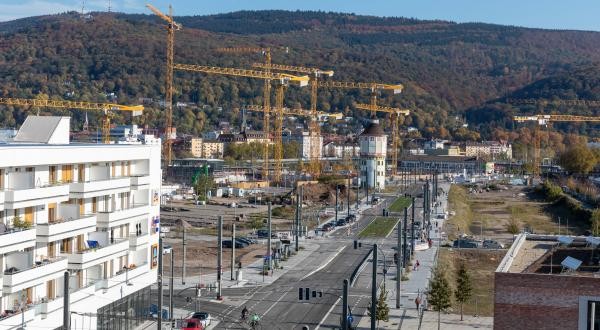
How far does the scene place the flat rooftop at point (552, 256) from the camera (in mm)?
22031

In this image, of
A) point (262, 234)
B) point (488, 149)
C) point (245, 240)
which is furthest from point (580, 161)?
point (245, 240)

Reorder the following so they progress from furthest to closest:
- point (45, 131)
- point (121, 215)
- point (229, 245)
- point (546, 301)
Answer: point (229, 245), point (121, 215), point (45, 131), point (546, 301)

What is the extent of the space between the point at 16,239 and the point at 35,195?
60.4 inches

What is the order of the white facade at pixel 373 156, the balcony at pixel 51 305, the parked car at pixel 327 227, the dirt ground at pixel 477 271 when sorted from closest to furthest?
the balcony at pixel 51 305, the dirt ground at pixel 477 271, the parked car at pixel 327 227, the white facade at pixel 373 156

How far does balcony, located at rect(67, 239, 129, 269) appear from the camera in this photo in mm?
26844

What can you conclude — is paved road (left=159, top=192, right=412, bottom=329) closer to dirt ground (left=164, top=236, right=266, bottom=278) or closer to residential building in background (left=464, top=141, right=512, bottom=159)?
dirt ground (left=164, top=236, right=266, bottom=278)

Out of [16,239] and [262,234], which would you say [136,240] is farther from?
[262,234]

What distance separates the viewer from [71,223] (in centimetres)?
2622

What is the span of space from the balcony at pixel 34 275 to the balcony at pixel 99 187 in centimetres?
227

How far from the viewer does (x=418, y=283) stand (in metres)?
42.8

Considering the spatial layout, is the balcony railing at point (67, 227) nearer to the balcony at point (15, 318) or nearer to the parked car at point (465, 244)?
the balcony at point (15, 318)

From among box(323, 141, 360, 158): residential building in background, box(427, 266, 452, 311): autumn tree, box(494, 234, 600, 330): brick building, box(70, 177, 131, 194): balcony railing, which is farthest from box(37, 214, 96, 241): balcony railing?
box(323, 141, 360, 158): residential building in background

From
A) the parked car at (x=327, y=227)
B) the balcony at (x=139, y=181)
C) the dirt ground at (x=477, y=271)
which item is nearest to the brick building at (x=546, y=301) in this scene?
the balcony at (x=139, y=181)

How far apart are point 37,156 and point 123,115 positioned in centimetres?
16573
